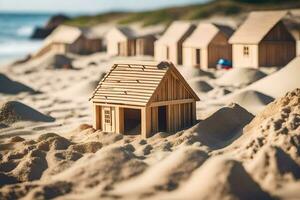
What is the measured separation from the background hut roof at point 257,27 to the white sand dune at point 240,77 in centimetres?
404

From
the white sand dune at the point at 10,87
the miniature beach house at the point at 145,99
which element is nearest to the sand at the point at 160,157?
the miniature beach house at the point at 145,99

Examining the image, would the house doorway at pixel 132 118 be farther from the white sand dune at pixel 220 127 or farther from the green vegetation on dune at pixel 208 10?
the green vegetation on dune at pixel 208 10

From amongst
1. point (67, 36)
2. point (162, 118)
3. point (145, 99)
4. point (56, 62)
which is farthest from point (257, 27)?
point (67, 36)

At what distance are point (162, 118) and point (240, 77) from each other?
39.6ft

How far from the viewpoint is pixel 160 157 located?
1642 cm

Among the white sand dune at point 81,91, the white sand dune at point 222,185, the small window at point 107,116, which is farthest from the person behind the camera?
the white sand dune at point 81,91

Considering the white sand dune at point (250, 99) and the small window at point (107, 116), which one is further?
the white sand dune at point (250, 99)

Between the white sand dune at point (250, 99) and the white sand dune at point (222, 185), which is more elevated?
the white sand dune at point (250, 99)

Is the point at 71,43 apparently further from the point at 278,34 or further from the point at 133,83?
the point at 133,83

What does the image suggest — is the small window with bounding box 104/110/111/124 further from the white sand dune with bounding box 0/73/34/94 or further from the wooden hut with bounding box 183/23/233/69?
the wooden hut with bounding box 183/23/233/69

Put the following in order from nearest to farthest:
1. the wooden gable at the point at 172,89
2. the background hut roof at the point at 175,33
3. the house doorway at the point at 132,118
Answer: the wooden gable at the point at 172,89 → the house doorway at the point at 132,118 → the background hut roof at the point at 175,33

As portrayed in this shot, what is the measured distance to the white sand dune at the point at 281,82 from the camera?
1003 inches

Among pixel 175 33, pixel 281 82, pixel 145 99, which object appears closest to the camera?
pixel 145 99

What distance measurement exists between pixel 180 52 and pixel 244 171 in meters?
27.8
